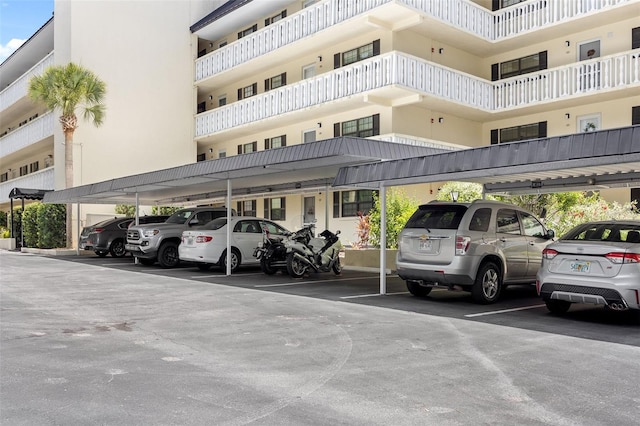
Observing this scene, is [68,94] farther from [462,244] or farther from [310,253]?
[462,244]

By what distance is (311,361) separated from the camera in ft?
20.7

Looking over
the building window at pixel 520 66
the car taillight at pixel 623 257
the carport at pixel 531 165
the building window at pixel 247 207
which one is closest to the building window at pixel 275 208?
the building window at pixel 247 207

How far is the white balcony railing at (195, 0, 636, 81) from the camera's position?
2042 cm

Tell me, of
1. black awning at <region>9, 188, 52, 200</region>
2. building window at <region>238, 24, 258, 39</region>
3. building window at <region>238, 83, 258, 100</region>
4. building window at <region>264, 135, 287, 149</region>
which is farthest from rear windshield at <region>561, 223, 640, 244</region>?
black awning at <region>9, 188, 52, 200</region>

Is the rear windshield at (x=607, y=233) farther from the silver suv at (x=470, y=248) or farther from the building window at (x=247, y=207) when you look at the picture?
the building window at (x=247, y=207)

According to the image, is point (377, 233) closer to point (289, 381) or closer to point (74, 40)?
point (289, 381)

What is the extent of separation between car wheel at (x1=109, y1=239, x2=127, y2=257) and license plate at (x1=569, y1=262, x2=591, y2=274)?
17.9m

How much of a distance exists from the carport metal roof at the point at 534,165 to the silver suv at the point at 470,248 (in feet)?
2.34

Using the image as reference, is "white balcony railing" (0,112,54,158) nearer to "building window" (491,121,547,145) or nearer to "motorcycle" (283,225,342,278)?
"motorcycle" (283,225,342,278)

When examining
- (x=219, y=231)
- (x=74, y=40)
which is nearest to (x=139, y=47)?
(x=74, y=40)

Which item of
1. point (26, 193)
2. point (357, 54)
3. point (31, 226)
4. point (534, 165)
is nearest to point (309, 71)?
point (357, 54)

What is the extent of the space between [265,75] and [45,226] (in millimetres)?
12689

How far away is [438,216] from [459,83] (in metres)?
12.6

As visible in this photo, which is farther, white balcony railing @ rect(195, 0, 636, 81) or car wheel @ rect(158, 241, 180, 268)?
white balcony railing @ rect(195, 0, 636, 81)
